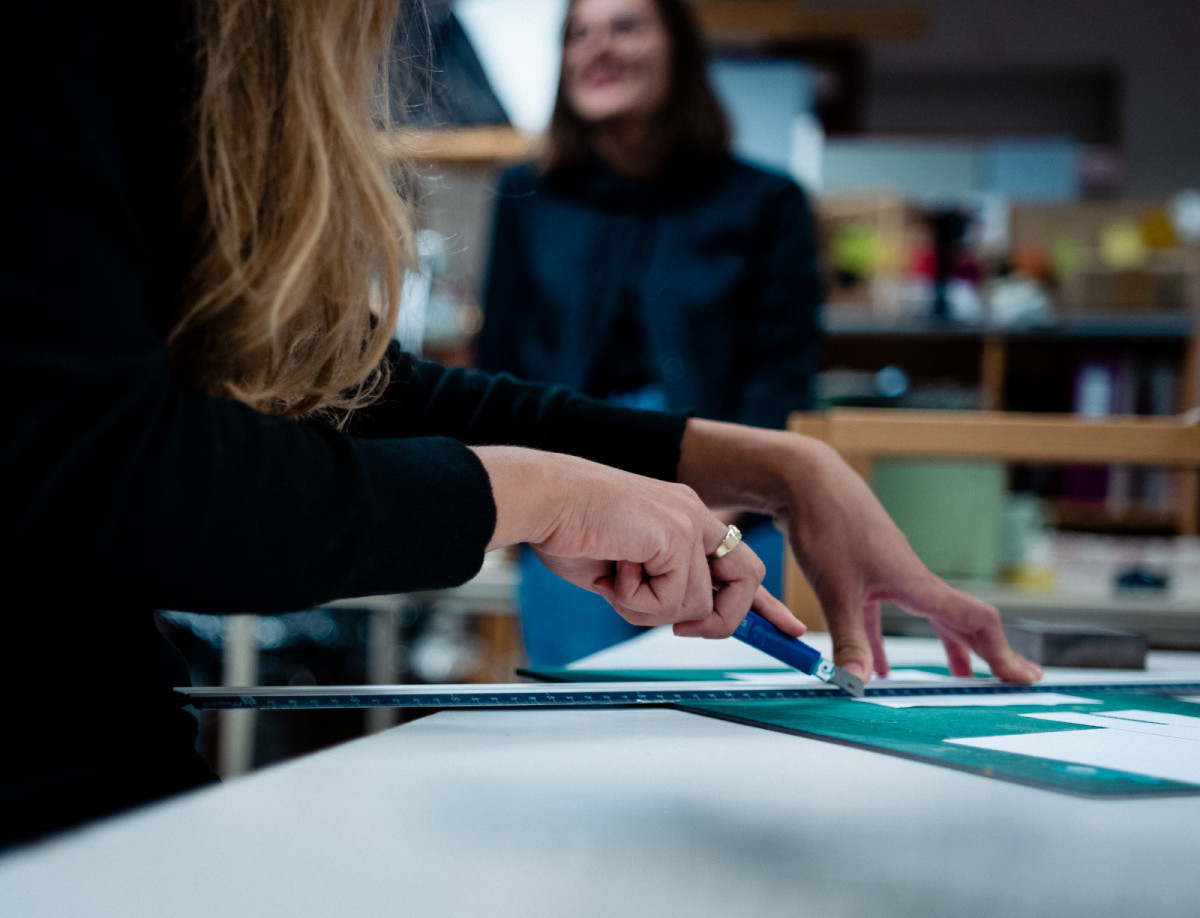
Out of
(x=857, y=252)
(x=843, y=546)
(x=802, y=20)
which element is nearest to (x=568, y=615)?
(x=843, y=546)

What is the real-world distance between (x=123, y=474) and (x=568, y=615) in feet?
3.73

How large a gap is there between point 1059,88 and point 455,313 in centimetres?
433

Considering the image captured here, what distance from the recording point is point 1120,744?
0.58 metres

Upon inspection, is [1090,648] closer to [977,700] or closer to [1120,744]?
[977,700]

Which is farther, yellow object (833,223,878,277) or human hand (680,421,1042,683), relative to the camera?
yellow object (833,223,878,277)

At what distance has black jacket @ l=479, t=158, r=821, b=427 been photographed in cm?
164

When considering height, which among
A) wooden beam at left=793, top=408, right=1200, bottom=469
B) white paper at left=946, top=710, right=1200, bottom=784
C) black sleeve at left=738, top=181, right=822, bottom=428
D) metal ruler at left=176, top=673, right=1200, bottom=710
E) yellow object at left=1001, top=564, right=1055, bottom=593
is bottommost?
metal ruler at left=176, top=673, right=1200, bottom=710

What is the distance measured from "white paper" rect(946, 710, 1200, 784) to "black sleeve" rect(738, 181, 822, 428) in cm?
98

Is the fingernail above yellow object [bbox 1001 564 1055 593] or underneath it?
underneath

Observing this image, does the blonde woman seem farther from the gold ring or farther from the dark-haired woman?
the dark-haired woman

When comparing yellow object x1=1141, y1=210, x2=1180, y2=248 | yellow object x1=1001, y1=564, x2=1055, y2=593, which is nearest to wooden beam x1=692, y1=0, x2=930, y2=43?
yellow object x1=1141, y1=210, x2=1180, y2=248

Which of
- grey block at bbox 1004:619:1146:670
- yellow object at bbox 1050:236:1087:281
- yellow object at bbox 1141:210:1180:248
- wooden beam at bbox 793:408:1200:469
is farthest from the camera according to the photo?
yellow object at bbox 1050:236:1087:281

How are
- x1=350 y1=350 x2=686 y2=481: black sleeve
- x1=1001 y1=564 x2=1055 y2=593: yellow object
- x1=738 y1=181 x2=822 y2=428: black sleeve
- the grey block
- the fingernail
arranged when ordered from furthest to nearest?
x1=1001 y1=564 x2=1055 y2=593: yellow object, x1=738 y1=181 x2=822 y2=428: black sleeve, the grey block, x1=350 y1=350 x2=686 y2=481: black sleeve, the fingernail

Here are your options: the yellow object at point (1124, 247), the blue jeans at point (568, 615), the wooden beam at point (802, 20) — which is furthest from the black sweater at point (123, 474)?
the wooden beam at point (802, 20)
